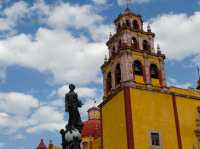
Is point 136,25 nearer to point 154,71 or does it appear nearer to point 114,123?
point 154,71

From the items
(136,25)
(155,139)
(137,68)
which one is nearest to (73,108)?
(155,139)

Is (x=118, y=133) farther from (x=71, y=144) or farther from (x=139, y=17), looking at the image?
(x=71, y=144)

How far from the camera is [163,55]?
2827cm

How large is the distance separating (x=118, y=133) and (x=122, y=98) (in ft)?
6.75

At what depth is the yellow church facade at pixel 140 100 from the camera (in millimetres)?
24797

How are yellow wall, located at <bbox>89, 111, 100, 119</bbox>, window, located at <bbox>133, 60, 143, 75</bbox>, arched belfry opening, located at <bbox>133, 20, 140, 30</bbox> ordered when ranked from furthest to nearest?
→ yellow wall, located at <bbox>89, 111, 100, 119</bbox>, arched belfry opening, located at <bbox>133, 20, 140, 30</bbox>, window, located at <bbox>133, 60, 143, 75</bbox>

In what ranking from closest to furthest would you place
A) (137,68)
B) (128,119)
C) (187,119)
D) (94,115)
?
(128,119) → (187,119) → (137,68) → (94,115)

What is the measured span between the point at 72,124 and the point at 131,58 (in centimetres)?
1535

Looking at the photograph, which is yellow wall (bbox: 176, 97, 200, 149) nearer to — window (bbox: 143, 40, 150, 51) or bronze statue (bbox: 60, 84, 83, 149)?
window (bbox: 143, 40, 150, 51)

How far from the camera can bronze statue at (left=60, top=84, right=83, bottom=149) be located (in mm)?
11375

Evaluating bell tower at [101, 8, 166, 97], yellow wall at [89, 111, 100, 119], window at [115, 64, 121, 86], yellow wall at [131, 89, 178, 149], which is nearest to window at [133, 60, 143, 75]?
bell tower at [101, 8, 166, 97]

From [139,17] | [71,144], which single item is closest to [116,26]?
[139,17]

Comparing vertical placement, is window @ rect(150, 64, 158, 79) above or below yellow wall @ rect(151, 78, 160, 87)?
above

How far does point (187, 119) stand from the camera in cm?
2655
